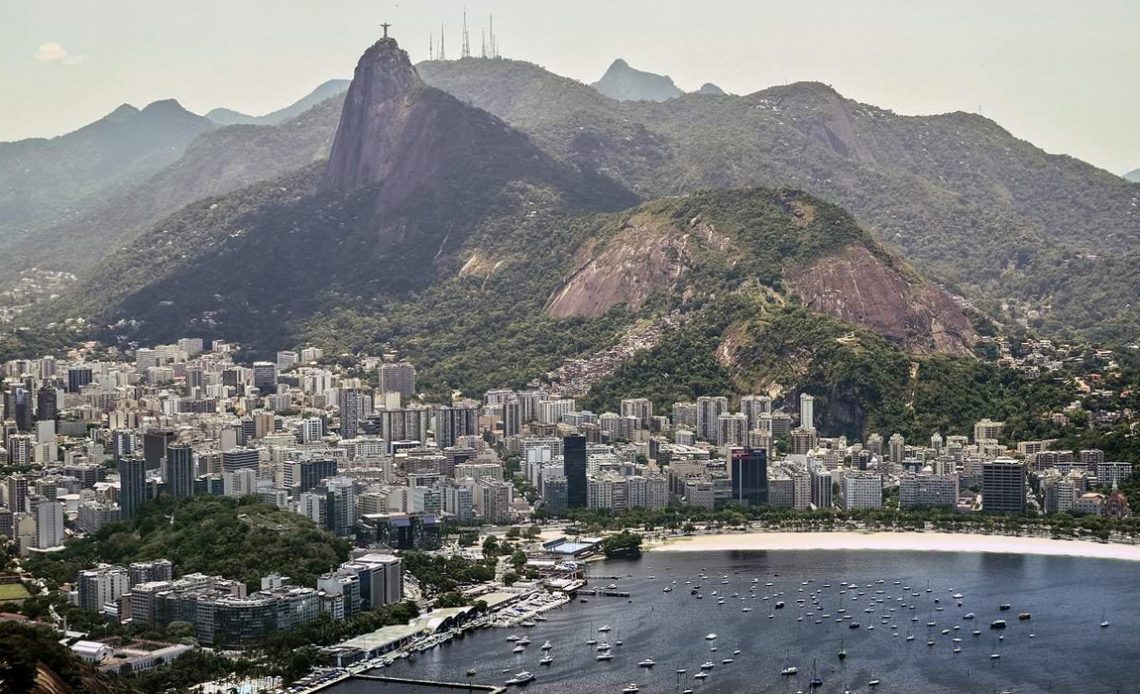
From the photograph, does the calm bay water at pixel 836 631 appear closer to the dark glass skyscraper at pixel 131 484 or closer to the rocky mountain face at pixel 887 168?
the dark glass skyscraper at pixel 131 484

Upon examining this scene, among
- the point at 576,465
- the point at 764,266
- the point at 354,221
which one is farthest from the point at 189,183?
the point at 576,465

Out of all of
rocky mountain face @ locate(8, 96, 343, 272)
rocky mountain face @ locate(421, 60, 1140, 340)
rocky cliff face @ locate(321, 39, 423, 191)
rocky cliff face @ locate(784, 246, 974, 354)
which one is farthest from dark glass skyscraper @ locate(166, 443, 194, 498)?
rocky mountain face @ locate(8, 96, 343, 272)

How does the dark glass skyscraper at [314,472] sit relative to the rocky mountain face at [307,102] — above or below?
below

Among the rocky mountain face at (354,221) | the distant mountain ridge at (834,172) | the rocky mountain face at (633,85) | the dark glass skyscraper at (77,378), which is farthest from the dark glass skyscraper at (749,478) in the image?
the rocky mountain face at (633,85)

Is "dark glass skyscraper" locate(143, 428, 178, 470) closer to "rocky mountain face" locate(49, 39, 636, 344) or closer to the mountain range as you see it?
the mountain range

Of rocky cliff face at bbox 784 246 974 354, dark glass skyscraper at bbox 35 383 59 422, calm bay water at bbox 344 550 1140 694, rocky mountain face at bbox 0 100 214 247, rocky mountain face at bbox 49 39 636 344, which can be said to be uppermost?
rocky mountain face at bbox 0 100 214 247
